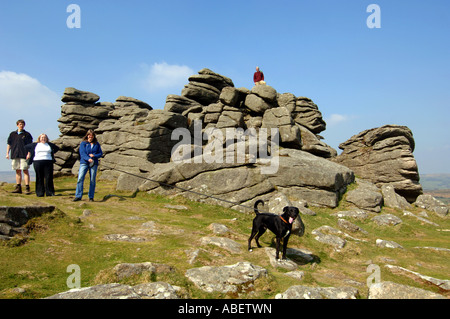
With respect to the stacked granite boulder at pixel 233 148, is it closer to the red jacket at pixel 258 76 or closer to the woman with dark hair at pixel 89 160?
the red jacket at pixel 258 76

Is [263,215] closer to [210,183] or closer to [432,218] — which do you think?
[210,183]

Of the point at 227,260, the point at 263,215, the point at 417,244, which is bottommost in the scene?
the point at 417,244

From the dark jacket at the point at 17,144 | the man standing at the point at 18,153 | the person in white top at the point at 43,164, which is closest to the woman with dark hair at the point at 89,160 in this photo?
the person in white top at the point at 43,164

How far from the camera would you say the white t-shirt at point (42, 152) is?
1742 centimetres

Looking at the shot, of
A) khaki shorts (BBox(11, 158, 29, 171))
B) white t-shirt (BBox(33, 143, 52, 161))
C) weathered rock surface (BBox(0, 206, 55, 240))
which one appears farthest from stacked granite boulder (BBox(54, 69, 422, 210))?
weathered rock surface (BBox(0, 206, 55, 240))

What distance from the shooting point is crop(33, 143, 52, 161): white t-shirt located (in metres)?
17.4

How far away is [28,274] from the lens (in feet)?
25.8

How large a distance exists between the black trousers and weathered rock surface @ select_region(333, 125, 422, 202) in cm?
3221

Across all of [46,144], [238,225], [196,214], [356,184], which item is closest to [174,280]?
[238,225]

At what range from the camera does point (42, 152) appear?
689 inches

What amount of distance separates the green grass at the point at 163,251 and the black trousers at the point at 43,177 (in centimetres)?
124

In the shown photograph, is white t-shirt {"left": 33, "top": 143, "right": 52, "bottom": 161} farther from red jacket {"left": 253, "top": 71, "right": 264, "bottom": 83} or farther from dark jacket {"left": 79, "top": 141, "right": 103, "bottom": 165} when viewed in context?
red jacket {"left": 253, "top": 71, "right": 264, "bottom": 83}

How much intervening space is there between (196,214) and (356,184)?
16850 millimetres

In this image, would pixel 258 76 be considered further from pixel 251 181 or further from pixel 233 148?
pixel 251 181
